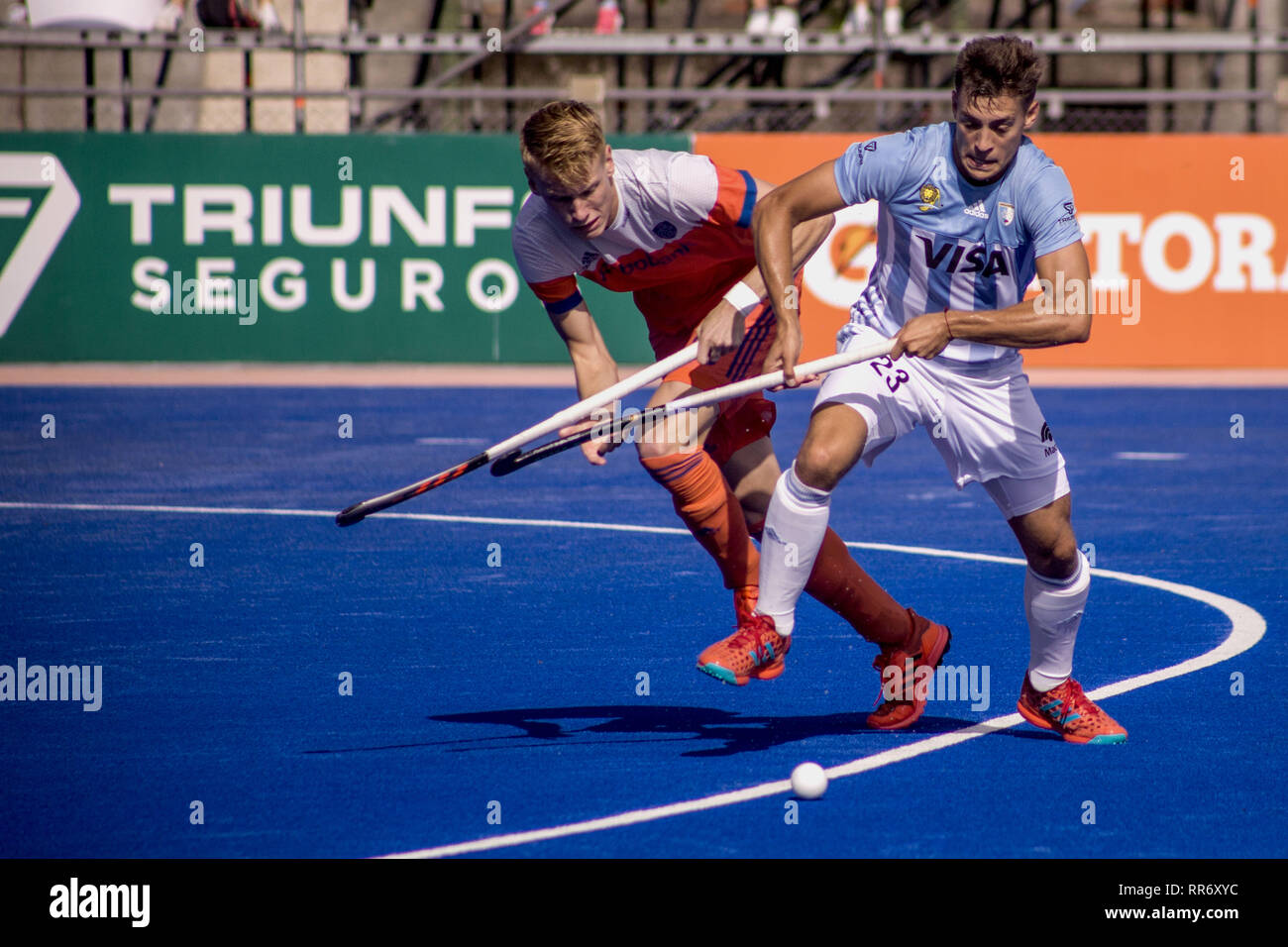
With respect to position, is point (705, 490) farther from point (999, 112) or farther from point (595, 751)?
point (999, 112)

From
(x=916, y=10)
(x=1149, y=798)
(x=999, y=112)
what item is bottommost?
(x=1149, y=798)

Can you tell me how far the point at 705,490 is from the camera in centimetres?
548

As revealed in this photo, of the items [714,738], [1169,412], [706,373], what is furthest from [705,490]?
[1169,412]

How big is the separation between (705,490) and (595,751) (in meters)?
0.99

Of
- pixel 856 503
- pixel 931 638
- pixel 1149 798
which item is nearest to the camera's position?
pixel 1149 798

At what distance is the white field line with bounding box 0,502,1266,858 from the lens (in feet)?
13.6

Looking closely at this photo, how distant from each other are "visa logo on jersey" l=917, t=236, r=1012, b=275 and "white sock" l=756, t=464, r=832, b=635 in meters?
0.72

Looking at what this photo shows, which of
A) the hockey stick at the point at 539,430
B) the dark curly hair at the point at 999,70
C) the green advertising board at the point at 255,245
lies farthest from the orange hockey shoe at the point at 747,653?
the green advertising board at the point at 255,245

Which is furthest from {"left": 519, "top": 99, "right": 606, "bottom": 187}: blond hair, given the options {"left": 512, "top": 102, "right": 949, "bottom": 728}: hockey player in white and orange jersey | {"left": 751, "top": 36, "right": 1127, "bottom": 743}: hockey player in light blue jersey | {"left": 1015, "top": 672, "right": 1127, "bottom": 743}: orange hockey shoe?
{"left": 1015, "top": 672, "right": 1127, "bottom": 743}: orange hockey shoe

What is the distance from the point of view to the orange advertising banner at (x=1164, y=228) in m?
17.0

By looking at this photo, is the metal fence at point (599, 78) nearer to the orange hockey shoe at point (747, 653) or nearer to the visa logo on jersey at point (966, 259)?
the visa logo on jersey at point (966, 259)

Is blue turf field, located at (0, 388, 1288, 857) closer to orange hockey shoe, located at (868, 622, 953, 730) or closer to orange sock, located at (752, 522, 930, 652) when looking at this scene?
orange hockey shoe, located at (868, 622, 953, 730)

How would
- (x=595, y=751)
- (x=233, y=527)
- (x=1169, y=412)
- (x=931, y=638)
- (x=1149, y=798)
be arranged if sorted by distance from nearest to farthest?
1. (x=1149, y=798)
2. (x=595, y=751)
3. (x=931, y=638)
4. (x=233, y=527)
5. (x=1169, y=412)

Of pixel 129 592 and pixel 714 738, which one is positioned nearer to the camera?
pixel 714 738
